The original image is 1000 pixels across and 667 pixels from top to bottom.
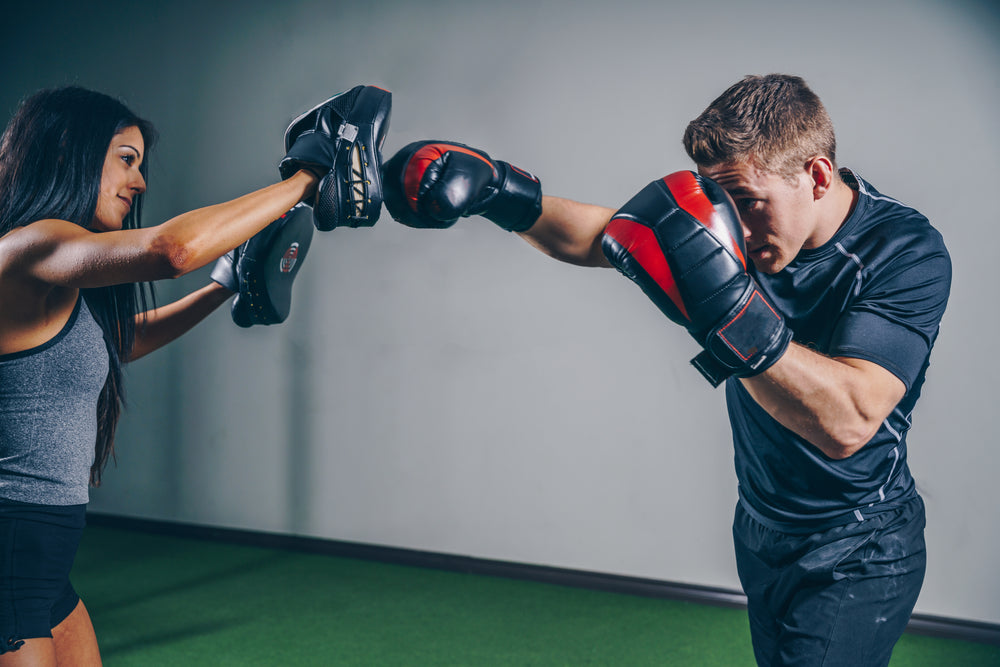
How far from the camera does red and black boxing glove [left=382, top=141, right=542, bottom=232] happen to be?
56.8 inches

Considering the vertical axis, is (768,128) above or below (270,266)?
above

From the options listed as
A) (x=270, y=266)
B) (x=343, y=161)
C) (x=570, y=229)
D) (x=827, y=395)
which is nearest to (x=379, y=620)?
(x=270, y=266)

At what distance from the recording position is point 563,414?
3197mm

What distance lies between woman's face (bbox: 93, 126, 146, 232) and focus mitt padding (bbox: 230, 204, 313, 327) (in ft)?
0.87

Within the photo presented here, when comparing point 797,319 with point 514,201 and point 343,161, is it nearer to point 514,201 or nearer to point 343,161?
point 514,201

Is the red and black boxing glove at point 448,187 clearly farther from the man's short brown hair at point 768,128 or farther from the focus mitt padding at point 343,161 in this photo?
the man's short brown hair at point 768,128

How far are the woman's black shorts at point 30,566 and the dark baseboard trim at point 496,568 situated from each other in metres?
2.12

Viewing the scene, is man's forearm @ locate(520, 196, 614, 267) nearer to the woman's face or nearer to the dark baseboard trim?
the woman's face

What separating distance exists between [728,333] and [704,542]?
2.15 meters

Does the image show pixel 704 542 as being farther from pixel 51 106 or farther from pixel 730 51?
pixel 51 106

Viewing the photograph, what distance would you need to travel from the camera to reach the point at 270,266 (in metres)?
1.71

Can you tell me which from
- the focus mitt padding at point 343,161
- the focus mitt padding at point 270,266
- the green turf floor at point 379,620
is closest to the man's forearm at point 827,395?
the focus mitt padding at point 343,161

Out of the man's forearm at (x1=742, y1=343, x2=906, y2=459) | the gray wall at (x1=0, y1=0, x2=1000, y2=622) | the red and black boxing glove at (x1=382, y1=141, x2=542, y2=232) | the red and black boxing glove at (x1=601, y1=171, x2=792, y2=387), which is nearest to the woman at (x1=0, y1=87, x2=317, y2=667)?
the red and black boxing glove at (x1=382, y1=141, x2=542, y2=232)

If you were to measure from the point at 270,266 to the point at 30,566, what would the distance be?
0.76 metres
